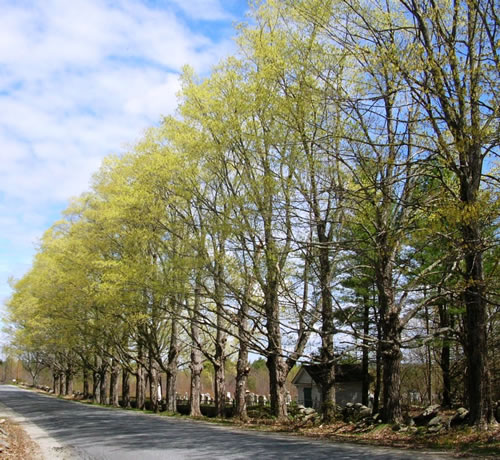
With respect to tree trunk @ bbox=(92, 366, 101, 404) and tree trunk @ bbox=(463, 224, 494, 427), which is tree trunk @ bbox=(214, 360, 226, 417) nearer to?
tree trunk @ bbox=(463, 224, 494, 427)

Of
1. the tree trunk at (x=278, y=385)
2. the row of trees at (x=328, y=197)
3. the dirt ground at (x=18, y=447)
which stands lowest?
the dirt ground at (x=18, y=447)

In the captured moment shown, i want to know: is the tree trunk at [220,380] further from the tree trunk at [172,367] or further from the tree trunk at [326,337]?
the tree trunk at [326,337]

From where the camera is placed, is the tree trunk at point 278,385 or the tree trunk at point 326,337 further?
the tree trunk at point 278,385

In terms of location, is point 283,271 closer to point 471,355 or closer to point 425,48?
point 471,355

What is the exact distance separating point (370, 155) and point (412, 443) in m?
6.33

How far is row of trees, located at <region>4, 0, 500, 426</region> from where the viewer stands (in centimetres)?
945

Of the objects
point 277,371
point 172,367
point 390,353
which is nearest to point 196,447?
point 390,353

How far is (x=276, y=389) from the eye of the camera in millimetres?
18422

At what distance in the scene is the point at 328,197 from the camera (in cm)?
1365

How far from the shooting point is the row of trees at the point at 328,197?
9453mm

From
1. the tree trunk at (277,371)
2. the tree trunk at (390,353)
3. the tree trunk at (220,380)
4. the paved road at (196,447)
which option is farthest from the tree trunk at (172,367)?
the tree trunk at (390,353)

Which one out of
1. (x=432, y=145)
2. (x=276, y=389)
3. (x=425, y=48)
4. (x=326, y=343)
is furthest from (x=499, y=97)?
(x=276, y=389)

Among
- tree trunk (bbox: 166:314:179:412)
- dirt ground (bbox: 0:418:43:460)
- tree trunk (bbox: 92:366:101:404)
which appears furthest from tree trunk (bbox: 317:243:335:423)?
tree trunk (bbox: 92:366:101:404)

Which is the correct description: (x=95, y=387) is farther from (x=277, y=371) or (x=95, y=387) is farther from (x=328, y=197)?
(x=328, y=197)
